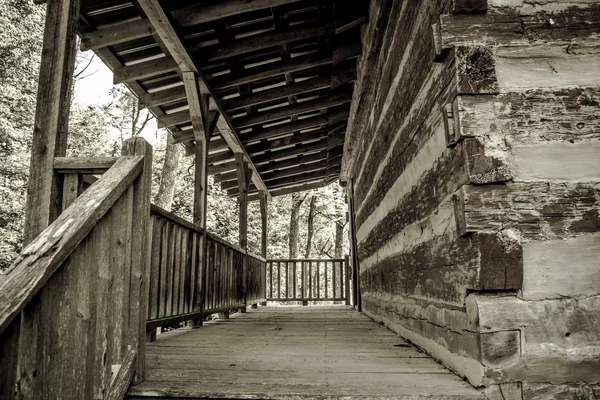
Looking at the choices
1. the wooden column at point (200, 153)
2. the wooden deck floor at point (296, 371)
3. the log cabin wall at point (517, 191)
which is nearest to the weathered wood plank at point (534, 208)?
the log cabin wall at point (517, 191)

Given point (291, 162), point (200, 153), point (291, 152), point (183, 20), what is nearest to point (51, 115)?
point (183, 20)

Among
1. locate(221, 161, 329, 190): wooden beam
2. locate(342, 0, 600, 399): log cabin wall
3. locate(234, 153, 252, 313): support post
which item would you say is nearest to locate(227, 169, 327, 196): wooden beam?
locate(221, 161, 329, 190): wooden beam

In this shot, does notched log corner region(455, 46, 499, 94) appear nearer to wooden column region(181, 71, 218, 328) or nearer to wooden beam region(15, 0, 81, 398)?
wooden beam region(15, 0, 81, 398)

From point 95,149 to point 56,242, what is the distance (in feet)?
66.0

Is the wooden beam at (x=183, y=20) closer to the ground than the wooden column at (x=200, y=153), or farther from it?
farther from it

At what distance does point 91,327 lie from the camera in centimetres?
172

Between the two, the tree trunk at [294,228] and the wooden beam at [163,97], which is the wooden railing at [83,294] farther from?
the tree trunk at [294,228]

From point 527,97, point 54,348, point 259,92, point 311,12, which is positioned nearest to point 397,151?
point 527,97

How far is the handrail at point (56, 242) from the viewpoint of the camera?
1.33 meters

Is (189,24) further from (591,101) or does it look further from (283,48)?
(591,101)

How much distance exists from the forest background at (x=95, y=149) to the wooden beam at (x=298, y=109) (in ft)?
13.8

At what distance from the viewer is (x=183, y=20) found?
4.03 metres

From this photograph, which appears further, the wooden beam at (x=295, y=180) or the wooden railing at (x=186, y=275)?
the wooden beam at (x=295, y=180)

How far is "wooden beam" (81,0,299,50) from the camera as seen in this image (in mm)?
3939
